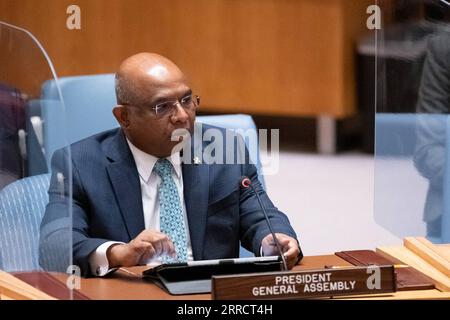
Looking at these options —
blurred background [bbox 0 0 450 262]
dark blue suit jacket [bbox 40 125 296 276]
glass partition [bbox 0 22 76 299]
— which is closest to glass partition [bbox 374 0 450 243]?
dark blue suit jacket [bbox 40 125 296 276]

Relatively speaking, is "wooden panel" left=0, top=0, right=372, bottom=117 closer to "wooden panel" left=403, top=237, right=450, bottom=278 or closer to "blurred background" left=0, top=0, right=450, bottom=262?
"blurred background" left=0, top=0, right=450, bottom=262

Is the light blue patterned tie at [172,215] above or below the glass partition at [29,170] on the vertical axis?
below

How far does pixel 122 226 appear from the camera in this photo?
296cm

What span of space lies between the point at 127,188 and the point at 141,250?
363mm

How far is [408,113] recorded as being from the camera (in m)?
3.26

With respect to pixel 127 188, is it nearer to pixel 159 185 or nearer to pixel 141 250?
pixel 159 185

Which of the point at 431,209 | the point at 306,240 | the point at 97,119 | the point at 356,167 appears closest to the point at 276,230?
the point at 431,209

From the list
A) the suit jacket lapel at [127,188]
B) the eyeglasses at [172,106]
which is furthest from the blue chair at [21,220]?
the eyeglasses at [172,106]

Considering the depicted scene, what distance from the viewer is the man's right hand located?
8.69 ft

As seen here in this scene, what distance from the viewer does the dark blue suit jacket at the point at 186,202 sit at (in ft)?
9.66

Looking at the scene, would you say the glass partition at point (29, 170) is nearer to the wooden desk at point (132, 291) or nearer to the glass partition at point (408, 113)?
the wooden desk at point (132, 291)

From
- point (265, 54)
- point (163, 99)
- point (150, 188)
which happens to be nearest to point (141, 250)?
point (150, 188)

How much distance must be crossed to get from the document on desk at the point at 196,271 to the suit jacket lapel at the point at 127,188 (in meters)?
0.37

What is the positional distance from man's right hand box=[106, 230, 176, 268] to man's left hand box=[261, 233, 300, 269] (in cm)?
30
